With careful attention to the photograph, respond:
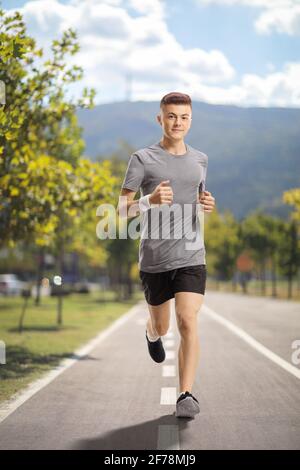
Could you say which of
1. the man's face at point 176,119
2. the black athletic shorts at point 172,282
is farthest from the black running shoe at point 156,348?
the man's face at point 176,119

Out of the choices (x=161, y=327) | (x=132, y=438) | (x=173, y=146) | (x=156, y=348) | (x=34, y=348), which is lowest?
(x=34, y=348)

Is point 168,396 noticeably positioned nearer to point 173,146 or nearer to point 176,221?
point 176,221

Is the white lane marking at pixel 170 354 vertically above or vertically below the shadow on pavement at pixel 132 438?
below

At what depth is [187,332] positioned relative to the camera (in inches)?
241

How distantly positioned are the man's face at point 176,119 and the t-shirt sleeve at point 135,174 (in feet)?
1.11

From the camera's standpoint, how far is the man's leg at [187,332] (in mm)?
6043

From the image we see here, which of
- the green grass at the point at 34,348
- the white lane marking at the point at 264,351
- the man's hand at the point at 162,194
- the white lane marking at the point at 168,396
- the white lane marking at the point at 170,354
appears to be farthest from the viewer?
the white lane marking at the point at 170,354

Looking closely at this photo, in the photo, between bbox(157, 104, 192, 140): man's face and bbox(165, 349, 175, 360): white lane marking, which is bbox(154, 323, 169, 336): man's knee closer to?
bbox(157, 104, 192, 140): man's face

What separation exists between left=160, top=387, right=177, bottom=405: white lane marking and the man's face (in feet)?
7.68

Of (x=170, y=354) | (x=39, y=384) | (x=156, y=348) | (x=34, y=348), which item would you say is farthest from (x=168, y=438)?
(x=34, y=348)

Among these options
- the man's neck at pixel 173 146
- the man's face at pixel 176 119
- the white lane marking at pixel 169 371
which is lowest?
the white lane marking at pixel 169 371

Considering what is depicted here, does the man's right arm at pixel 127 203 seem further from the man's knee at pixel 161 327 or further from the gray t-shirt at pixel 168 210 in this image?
the man's knee at pixel 161 327

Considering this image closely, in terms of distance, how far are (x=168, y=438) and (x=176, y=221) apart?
1.67 m

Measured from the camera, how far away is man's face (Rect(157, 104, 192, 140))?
19.7 feet
